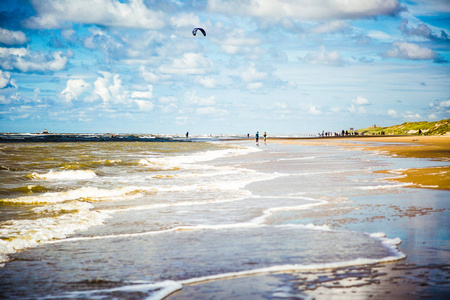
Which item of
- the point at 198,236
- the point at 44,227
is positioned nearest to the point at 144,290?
the point at 198,236

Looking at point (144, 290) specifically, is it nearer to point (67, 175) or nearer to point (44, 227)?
point (44, 227)

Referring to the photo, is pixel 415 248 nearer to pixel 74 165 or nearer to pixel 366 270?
pixel 366 270

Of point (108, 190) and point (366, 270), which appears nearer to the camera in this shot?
point (366, 270)

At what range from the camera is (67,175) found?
24.3 metres

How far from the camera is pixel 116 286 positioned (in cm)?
595

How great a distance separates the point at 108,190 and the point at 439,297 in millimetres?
14325

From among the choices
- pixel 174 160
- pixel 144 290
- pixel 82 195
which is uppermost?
pixel 174 160

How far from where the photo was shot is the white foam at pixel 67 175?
2298 centimetres

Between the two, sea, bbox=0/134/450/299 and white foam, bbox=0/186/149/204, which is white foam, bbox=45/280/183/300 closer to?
sea, bbox=0/134/450/299

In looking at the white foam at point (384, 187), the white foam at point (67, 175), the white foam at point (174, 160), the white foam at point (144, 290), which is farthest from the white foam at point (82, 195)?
the white foam at point (174, 160)

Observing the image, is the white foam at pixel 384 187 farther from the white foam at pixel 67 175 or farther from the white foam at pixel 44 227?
the white foam at pixel 67 175

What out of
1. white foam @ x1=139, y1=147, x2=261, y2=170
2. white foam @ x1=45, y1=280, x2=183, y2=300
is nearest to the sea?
white foam @ x1=45, y1=280, x2=183, y2=300

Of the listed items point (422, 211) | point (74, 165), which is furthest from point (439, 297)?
point (74, 165)

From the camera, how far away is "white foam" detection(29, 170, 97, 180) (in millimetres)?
22984
